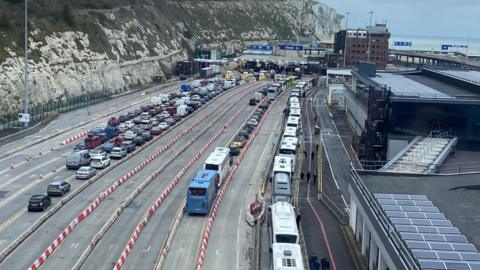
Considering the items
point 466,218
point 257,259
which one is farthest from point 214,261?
point 466,218

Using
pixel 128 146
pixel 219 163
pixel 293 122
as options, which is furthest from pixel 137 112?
pixel 219 163

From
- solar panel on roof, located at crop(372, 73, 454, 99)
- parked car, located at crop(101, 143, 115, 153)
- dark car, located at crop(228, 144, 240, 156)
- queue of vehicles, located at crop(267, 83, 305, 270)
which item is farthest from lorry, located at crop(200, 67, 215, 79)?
queue of vehicles, located at crop(267, 83, 305, 270)

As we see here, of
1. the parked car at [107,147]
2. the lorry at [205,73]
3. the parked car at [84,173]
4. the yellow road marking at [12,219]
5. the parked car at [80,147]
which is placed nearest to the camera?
the yellow road marking at [12,219]

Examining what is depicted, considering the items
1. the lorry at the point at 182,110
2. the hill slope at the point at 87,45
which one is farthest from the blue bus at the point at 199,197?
the lorry at the point at 182,110

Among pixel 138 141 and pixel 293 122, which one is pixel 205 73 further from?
pixel 138 141

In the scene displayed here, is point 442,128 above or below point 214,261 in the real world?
above

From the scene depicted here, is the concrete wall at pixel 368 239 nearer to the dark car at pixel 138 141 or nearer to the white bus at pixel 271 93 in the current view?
the dark car at pixel 138 141

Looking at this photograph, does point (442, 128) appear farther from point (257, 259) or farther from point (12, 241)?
point (12, 241)

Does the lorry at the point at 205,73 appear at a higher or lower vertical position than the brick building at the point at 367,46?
lower
